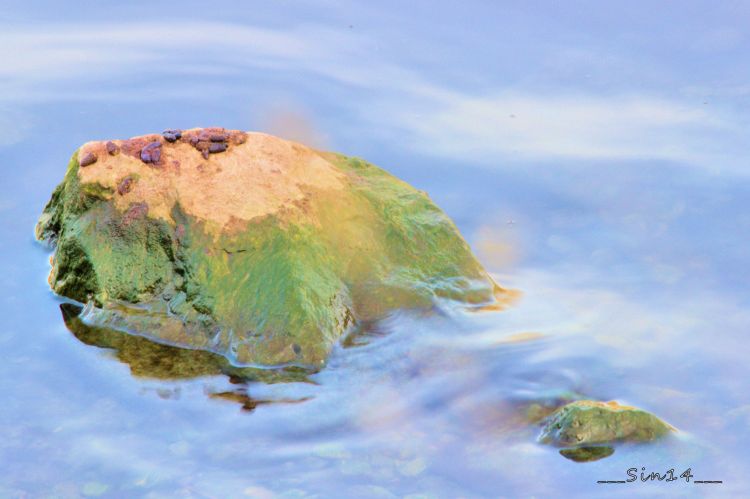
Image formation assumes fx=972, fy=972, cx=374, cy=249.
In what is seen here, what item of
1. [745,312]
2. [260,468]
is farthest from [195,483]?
[745,312]

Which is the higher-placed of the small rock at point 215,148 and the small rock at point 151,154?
the small rock at point 215,148

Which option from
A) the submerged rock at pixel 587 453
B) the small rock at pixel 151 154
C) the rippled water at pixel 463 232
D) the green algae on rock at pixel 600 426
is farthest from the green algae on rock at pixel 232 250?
the submerged rock at pixel 587 453

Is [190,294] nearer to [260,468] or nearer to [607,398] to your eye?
[260,468]

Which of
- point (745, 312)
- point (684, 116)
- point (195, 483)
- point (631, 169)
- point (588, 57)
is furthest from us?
point (588, 57)

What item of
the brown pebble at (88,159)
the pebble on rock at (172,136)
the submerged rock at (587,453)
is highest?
the pebble on rock at (172,136)

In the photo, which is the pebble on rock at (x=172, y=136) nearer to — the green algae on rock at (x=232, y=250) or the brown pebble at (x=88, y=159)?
the green algae on rock at (x=232, y=250)

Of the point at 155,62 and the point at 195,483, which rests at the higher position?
the point at 155,62

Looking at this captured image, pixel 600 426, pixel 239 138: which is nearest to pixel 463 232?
pixel 239 138
